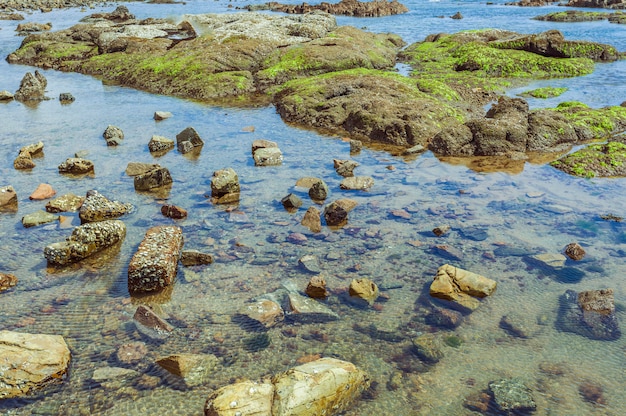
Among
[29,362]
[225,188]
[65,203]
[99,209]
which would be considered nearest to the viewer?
[29,362]

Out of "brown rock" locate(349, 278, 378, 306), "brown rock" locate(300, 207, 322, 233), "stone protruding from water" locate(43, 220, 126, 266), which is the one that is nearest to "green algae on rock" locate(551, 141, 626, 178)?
"brown rock" locate(300, 207, 322, 233)

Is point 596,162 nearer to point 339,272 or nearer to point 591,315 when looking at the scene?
Answer: point 591,315

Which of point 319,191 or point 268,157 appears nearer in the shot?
point 319,191

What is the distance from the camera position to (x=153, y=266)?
10805mm

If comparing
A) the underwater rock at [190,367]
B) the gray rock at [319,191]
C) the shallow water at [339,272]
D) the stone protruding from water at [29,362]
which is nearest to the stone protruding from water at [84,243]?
the shallow water at [339,272]

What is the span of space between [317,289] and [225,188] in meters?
6.40

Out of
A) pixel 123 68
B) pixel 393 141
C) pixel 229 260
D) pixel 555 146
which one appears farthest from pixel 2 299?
pixel 123 68

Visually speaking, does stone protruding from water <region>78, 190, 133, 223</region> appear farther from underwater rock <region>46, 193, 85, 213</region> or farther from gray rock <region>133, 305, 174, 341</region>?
gray rock <region>133, 305, 174, 341</region>

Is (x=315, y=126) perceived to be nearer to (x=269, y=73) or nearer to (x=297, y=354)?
(x=269, y=73)

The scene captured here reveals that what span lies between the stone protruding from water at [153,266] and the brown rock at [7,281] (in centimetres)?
267

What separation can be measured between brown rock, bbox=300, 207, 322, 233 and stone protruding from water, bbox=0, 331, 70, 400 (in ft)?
22.5

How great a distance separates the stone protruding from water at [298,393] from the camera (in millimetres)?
7270

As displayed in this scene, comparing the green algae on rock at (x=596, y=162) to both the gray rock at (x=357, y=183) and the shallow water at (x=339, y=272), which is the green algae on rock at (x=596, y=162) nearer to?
the shallow water at (x=339, y=272)

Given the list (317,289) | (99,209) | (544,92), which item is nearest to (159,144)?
(99,209)
